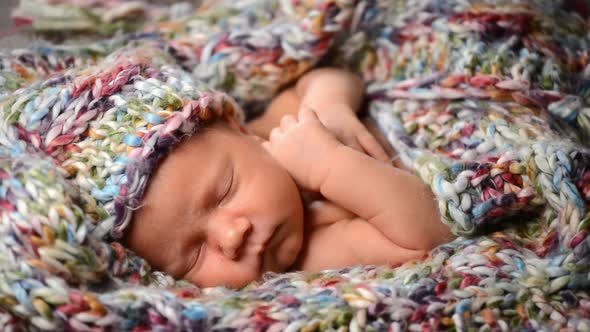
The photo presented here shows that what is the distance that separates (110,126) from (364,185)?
0.40 m

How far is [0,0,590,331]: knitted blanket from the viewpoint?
0.85m

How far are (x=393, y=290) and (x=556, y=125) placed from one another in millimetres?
452

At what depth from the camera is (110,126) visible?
0.97 m

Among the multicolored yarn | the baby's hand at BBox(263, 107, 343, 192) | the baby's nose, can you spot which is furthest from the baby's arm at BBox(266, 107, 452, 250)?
the multicolored yarn

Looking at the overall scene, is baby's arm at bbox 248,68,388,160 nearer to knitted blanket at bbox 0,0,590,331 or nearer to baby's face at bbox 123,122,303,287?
knitted blanket at bbox 0,0,590,331

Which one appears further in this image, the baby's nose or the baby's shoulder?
the baby's shoulder

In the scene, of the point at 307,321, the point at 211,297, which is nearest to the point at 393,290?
the point at 307,321

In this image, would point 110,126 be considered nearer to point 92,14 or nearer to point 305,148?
point 305,148

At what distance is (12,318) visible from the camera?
0.84m

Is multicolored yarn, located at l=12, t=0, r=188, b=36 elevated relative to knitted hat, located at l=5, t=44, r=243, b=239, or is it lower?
elevated

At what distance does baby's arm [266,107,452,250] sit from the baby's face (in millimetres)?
50

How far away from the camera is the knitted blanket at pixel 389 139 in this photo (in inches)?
33.7

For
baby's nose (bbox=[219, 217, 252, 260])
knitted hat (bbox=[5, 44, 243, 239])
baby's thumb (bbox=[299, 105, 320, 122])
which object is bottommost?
baby's nose (bbox=[219, 217, 252, 260])

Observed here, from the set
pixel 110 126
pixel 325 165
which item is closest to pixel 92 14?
pixel 110 126
